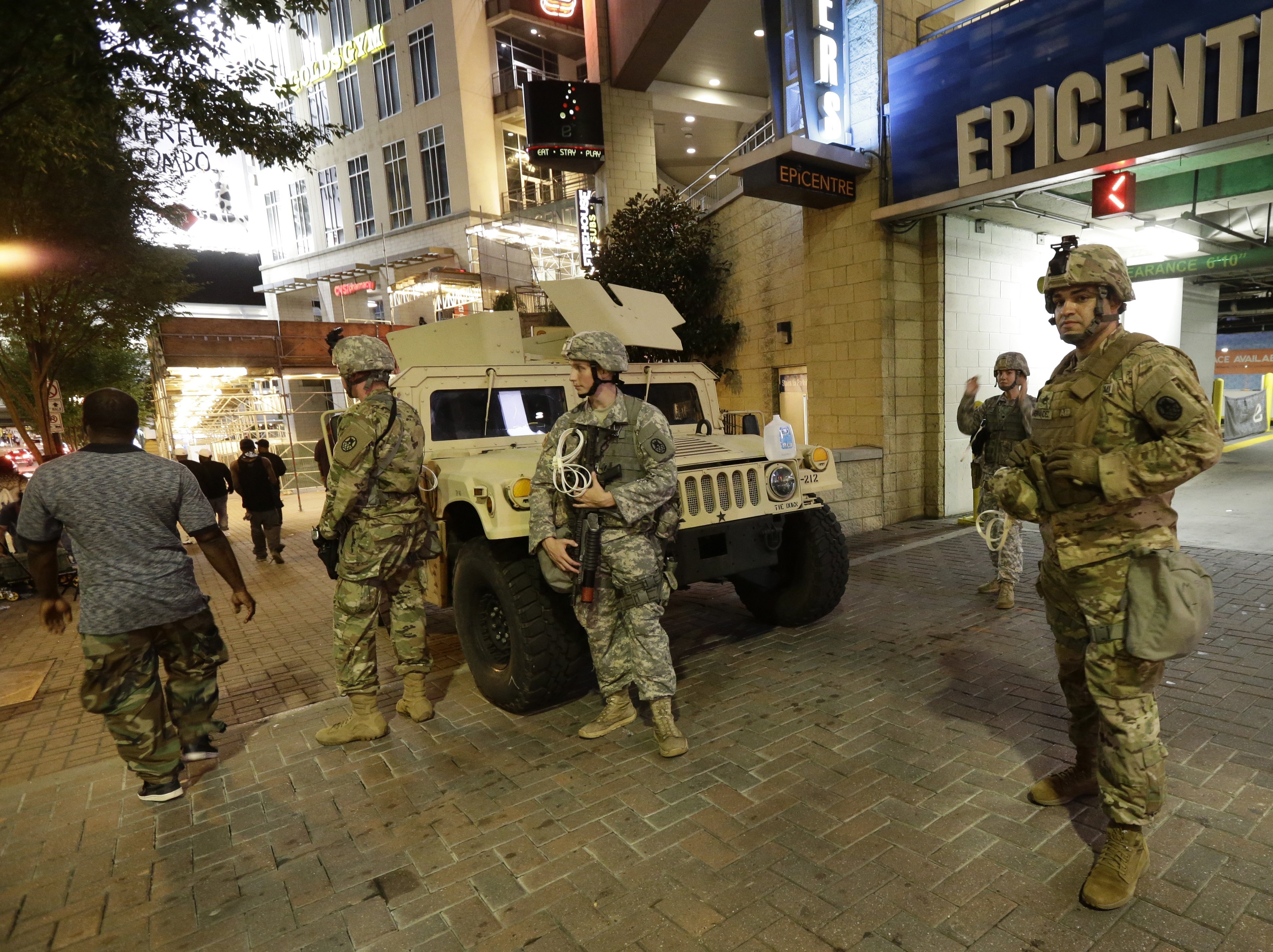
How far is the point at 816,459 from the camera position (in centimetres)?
423

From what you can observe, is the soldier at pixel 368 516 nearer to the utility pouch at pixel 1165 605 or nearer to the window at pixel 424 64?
A: the utility pouch at pixel 1165 605

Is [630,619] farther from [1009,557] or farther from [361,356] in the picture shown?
[1009,557]

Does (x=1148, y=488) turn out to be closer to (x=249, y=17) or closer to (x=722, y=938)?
(x=722, y=938)

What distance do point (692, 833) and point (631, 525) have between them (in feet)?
4.00

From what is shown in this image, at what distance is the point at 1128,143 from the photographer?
554 centimetres

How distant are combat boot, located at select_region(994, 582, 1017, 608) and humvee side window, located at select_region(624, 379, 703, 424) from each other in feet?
8.13

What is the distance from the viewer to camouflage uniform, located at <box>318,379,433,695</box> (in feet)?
10.3

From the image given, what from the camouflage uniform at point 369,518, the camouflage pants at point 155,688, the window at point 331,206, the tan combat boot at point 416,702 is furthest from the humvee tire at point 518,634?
the window at point 331,206

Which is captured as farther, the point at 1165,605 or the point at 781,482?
the point at 781,482

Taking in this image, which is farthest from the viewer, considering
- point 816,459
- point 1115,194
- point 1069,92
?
point 1115,194

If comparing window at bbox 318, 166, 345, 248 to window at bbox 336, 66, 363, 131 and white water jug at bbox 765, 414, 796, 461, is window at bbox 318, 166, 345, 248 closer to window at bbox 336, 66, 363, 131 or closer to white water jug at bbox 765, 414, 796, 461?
window at bbox 336, 66, 363, 131

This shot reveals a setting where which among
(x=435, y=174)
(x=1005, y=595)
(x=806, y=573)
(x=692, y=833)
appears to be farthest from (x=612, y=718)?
(x=435, y=174)

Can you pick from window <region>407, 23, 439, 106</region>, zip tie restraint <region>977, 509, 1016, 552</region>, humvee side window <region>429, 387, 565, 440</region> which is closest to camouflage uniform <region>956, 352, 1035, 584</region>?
zip tie restraint <region>977, 509, 1016, 552</region>

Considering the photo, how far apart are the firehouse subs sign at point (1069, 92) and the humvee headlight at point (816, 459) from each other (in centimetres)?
401
